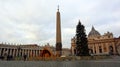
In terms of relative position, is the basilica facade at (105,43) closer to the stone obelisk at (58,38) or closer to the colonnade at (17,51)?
the colonnade at (17,51)

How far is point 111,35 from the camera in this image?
270ft

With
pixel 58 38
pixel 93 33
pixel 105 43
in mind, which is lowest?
pixel 58 38

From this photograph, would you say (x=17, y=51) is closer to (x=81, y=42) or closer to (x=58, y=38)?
(x=81, y=42)

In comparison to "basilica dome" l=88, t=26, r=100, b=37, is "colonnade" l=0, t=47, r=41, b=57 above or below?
below

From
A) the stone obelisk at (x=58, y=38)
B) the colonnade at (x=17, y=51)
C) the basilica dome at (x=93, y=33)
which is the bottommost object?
the colonnade at (x=17, y=51)

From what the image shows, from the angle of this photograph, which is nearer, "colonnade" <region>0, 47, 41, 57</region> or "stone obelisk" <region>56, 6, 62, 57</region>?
"stone obelisk" <region>56, 6, 62, 57</region>

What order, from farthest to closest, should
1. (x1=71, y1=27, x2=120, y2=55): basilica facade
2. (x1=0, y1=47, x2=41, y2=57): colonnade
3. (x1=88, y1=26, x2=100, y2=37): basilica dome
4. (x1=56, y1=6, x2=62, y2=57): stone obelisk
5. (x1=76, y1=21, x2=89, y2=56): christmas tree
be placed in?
(x1=88, y1=26, x2=100, y2=37): basilica dome, (x1=71, y1=27, x2=120, y2=55): basilica facade, (x1=0, y1=47, x2=41, y2=57): colonnade, (x1=76, y1=21, x2=89, y2=56): christmas tree, (x1=56, y1=6, x2=62, y2=57): stone obelisk

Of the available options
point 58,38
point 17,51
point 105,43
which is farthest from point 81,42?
point 17,51

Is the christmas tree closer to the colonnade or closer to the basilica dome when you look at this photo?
the colonnade

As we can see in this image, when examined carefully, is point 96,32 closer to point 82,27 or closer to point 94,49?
point 94,49

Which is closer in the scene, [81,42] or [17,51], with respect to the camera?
[81,42]

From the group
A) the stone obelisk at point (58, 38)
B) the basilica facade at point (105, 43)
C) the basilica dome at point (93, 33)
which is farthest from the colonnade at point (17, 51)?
the stone obelisk at point (58, 38)

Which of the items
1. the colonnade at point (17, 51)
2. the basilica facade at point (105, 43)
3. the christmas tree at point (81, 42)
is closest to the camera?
the christmas tree at point (81, 42)

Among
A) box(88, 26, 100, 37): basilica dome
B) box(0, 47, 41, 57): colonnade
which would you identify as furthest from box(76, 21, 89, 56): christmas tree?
box(88, 26, 100, 37): basilica dome
